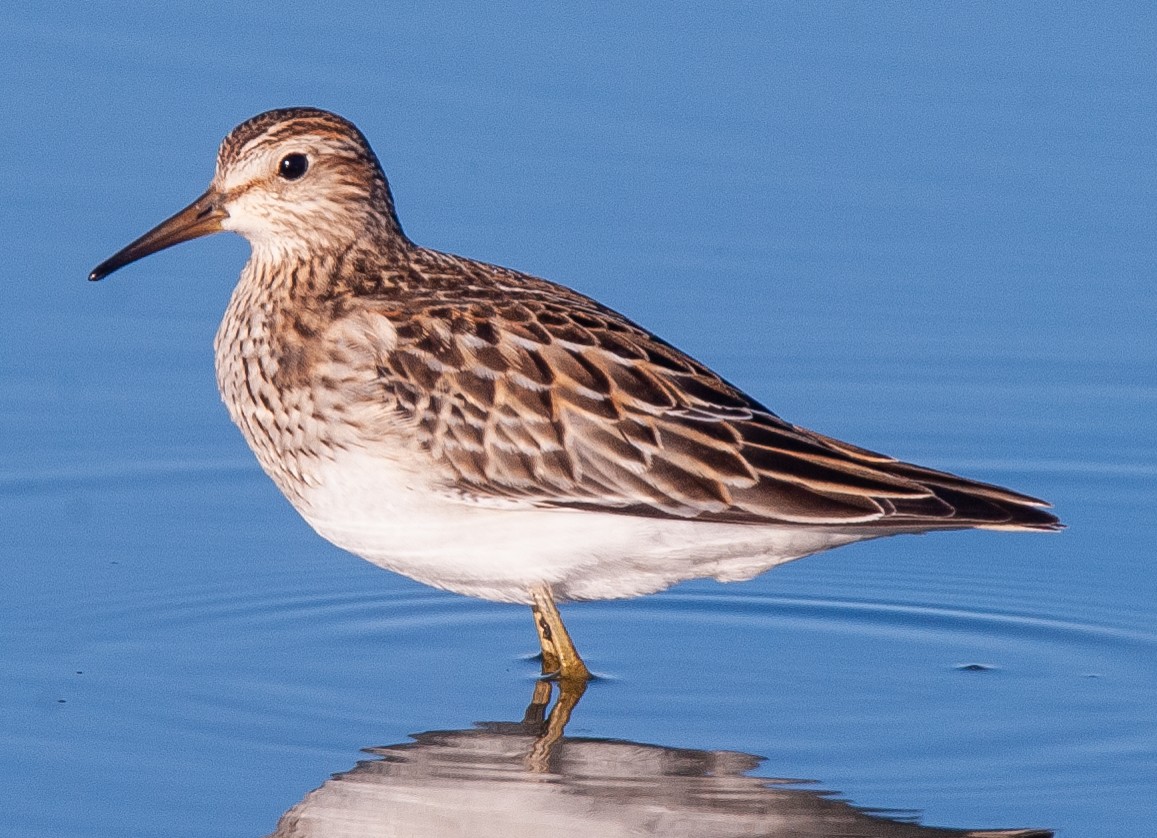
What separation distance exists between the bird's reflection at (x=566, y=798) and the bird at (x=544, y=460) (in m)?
0.77

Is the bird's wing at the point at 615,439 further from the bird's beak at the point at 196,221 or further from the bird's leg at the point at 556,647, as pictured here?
the bird's beak at the point at 196,221

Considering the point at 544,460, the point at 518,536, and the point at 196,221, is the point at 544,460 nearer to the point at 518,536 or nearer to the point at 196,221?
the point at 518,536

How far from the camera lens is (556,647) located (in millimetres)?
10883

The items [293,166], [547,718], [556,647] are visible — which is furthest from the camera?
[293,166]

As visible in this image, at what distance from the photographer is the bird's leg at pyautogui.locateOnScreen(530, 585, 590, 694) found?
35.3ft

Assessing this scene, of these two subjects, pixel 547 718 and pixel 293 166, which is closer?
pixel 547 718

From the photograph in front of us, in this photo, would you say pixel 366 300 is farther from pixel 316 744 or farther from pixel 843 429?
pixel 843 429

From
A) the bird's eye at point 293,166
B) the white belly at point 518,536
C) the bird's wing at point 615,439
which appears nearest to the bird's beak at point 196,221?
the bird's eye at point 293,166

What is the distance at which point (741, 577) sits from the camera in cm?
1048

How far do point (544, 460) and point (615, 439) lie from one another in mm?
305

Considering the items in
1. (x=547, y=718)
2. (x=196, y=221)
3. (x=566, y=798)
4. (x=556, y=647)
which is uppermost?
(x=196, y=221)

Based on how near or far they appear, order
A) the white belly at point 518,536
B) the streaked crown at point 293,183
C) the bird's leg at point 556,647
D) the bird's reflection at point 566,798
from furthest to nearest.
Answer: the streaked crown at point 293,183 → the bird's leg at point 556,647 → the white belly at point 518,536 → the bird's reflection at point 566,798

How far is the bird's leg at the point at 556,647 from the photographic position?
10.8 m

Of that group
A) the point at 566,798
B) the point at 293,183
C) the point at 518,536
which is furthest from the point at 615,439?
the point at 293,183
